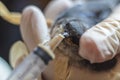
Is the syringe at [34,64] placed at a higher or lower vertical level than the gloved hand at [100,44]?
higher

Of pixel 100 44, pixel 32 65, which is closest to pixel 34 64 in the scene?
pixel 32 65

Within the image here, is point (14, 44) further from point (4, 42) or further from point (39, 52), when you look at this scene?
point (39, 52)

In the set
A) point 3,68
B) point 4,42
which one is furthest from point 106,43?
point 4,42

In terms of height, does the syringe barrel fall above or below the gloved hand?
above

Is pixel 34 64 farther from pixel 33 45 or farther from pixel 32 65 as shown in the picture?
pixel 33 45
